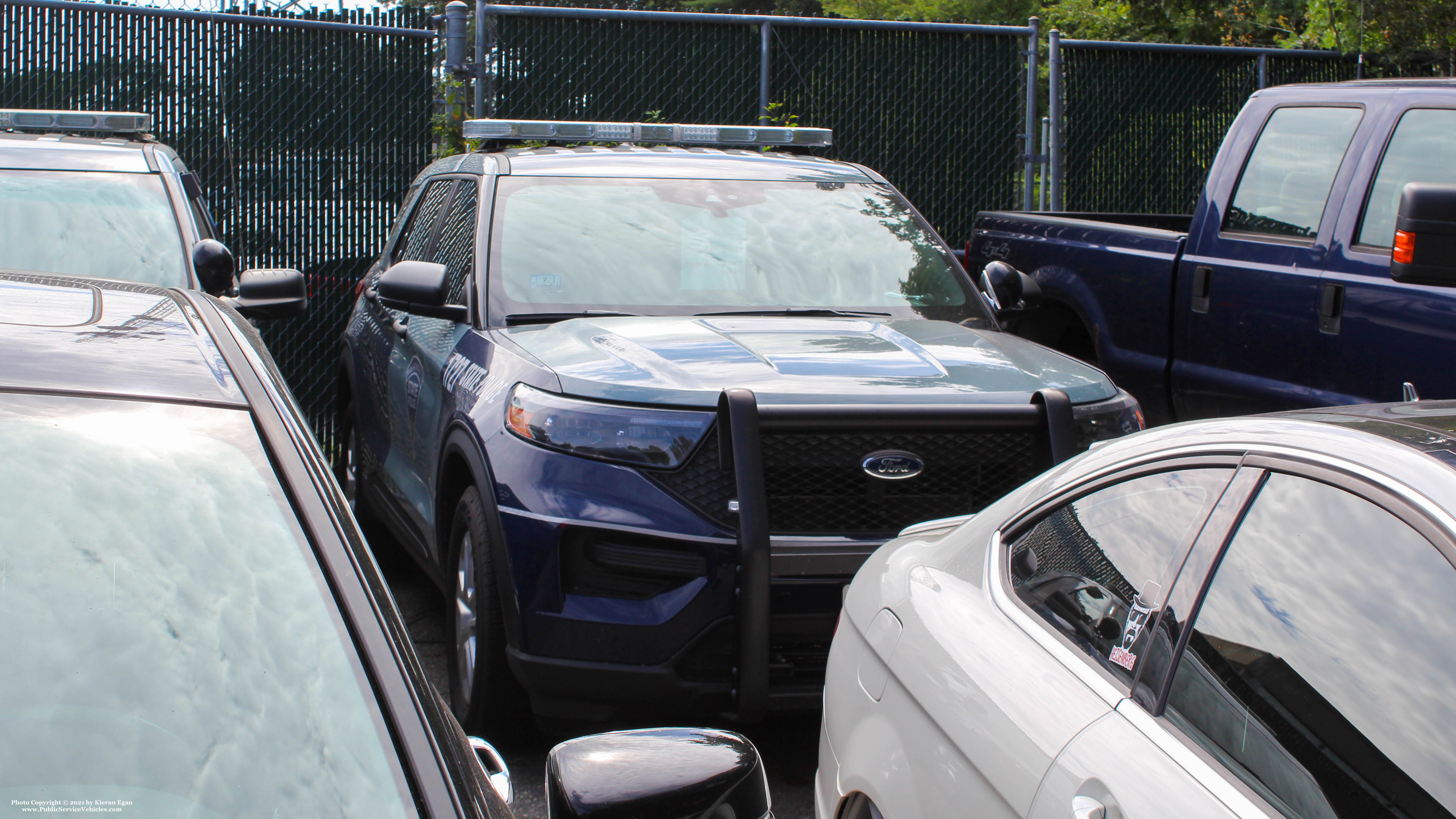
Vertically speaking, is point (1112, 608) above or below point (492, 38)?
below

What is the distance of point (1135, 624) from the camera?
6.91 feet

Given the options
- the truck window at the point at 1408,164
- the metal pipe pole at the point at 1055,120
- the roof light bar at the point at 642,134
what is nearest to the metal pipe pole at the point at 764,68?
the metal pipe pole at the point at 1055,120

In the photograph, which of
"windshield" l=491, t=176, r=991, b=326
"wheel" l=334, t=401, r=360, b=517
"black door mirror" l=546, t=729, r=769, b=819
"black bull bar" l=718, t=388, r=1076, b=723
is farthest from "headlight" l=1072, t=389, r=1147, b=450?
"wheel" l=334, t=401, r=360, b=517

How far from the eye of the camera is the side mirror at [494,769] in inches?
77.0

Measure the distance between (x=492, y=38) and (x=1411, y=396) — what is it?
24.4ft

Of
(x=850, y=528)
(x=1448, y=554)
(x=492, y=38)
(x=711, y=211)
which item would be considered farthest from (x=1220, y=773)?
(x=492, y=38)

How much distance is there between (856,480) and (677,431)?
52cm

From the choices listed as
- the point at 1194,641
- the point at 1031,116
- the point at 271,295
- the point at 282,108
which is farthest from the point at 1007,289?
the point at 282,108

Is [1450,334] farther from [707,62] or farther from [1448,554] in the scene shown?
[707,62]

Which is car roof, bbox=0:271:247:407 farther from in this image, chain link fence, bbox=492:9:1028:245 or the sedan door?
chain link fence, bbox=492:9:1028:245

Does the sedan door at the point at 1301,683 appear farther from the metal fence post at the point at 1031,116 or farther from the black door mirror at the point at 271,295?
the metal fence post at the point at 1031,116

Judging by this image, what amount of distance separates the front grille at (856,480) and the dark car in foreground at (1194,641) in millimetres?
1095

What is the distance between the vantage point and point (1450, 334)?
4684 millimetres

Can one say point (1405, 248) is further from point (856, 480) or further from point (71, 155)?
point (71, 155)
